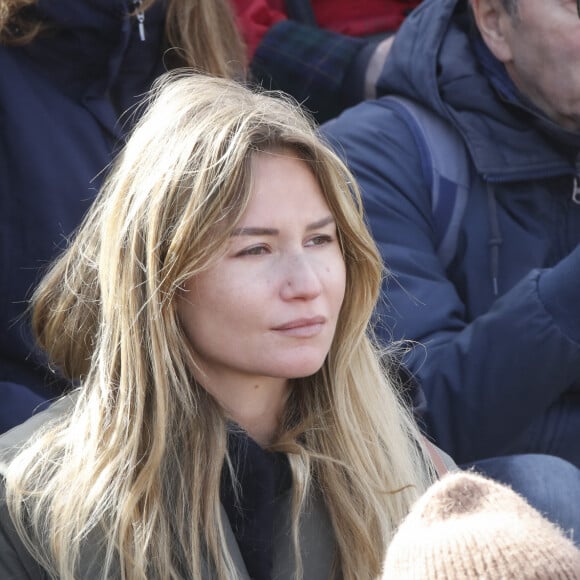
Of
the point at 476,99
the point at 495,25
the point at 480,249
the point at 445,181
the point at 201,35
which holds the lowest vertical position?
the point at 480,249

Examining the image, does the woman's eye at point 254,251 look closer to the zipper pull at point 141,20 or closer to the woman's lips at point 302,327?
the woman's lips at point 302,327

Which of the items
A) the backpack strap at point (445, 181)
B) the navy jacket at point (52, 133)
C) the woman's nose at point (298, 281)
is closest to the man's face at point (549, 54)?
the backpack strap at point (445, 181)

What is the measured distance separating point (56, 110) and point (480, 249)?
1.01 metres

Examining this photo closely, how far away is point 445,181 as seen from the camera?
110 inches

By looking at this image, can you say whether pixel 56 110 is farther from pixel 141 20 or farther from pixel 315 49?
pixel 315 49

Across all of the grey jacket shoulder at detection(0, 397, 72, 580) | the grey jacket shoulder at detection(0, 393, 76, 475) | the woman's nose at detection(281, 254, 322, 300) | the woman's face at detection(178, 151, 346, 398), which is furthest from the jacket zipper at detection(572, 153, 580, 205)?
the grey jacket shoulder at detection(0, 397, 72, 580)

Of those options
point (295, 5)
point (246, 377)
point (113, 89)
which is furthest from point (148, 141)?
point (295, 5)

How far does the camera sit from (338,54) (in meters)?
3.33

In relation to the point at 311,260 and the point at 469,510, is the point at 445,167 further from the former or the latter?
the point at 469,510

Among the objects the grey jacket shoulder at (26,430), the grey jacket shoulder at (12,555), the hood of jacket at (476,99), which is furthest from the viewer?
the hood of jacket at (476,99)

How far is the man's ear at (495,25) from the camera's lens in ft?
Answer: 9.62

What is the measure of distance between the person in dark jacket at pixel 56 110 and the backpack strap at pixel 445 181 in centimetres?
52

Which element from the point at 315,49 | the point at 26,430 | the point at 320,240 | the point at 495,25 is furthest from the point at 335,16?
the point at 26,430

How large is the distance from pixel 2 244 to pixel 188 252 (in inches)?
27.9
